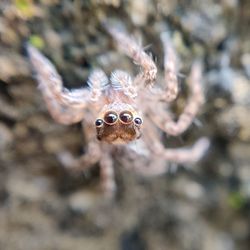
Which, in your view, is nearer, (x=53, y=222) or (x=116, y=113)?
(x=116, y=113)

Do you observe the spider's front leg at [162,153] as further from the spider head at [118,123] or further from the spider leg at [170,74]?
the spider head at [118,123]

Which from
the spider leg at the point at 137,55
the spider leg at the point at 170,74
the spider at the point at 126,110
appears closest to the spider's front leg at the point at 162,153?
the spider at the point at 126,110

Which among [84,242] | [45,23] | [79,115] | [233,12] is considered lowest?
[84,242]

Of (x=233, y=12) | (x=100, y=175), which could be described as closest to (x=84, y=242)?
(x=100, y=175)

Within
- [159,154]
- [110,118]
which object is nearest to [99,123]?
[110,118]

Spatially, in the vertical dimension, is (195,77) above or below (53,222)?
above

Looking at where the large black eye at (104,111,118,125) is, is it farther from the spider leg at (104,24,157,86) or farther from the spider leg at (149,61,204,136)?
the spider leg at (149,61,204,136)

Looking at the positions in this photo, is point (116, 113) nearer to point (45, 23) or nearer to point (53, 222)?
point (45, 23)
